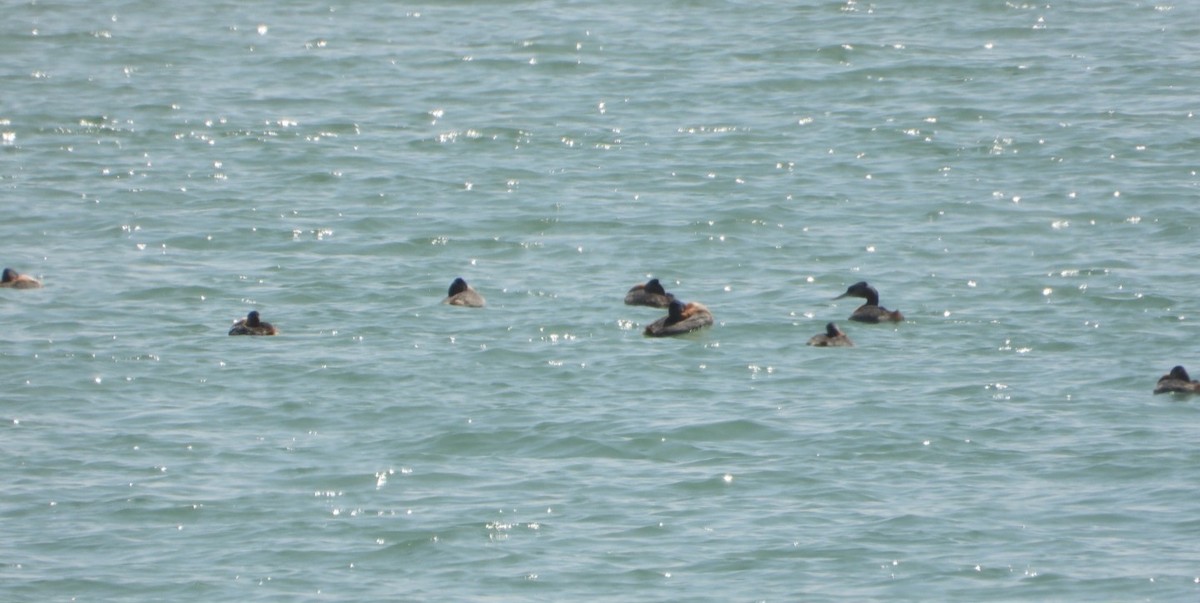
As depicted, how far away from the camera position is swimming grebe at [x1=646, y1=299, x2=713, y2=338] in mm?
21844

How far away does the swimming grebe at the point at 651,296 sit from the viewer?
75.4 feet

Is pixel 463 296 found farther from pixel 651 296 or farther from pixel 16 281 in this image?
pixel 16 281

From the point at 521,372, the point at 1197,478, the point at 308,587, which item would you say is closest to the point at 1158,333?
the point at 1197,478

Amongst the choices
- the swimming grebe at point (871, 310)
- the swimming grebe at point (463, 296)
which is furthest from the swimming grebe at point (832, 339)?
the swimming grebe at point (463, 296)

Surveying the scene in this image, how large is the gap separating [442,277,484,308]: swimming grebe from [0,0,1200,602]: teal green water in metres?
0.29

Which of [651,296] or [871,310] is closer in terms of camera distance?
[871,310]

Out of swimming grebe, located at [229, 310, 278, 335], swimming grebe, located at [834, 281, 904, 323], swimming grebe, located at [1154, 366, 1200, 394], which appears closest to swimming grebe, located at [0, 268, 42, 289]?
swimming grebe, located at [229, 310, 278, 335]

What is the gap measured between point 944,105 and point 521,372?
13.6 m

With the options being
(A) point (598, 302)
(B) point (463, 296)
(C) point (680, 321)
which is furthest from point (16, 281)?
(C) point (680, 321)

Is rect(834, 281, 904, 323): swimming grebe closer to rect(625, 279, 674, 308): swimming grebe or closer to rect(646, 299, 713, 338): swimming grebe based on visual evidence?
rect(646, 299, 713, 338): swimming grebe

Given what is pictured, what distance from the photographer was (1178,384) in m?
19.3

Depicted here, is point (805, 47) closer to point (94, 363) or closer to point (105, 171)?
point (105, 171)

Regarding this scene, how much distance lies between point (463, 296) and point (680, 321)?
2.54 meters

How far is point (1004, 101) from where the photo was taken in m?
32.8
